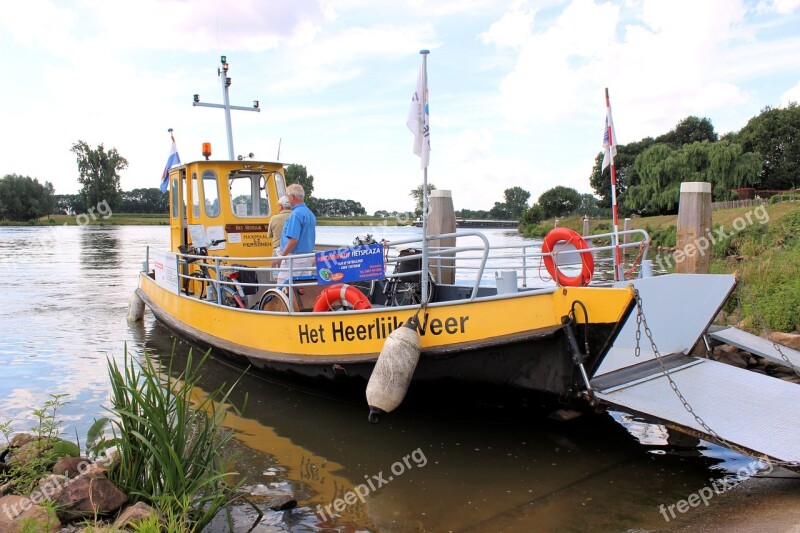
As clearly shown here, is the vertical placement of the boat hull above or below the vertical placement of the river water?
above

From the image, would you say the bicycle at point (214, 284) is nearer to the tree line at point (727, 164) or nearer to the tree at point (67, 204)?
the tree line at point (727, 164)

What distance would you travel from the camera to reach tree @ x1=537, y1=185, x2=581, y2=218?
253 feet

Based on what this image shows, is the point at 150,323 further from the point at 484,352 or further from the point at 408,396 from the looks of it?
the point at 484,352

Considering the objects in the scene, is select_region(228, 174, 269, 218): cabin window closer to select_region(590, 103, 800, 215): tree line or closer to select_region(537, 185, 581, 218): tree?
select_region(590, 103, 800, 215): tree line

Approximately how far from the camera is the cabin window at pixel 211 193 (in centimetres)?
985

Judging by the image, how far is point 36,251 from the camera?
115 ft

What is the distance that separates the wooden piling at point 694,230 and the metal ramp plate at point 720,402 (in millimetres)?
2147

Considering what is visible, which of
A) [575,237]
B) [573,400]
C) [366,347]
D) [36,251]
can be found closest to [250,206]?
[366,347]

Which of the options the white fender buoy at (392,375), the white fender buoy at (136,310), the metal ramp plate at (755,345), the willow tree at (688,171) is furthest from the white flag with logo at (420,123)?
the willow tree at (688,171)

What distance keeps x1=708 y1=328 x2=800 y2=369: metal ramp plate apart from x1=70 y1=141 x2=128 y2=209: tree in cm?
6915

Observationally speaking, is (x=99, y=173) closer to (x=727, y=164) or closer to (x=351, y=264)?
(x=727, y=164)

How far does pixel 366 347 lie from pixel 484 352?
50.2 inches

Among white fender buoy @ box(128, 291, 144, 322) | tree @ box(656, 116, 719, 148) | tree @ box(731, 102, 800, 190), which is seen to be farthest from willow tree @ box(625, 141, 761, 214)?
white fender buoy @ box(128, 291, 144, 322)

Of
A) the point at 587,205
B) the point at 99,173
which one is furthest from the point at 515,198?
the point at 99,173
